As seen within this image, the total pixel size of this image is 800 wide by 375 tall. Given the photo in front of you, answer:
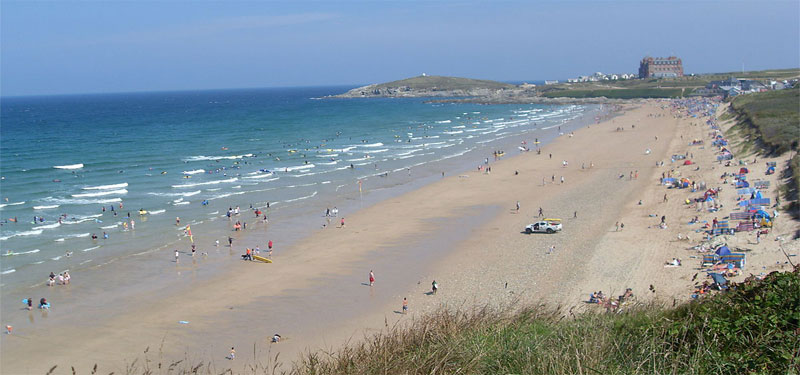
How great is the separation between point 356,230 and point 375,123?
199ft

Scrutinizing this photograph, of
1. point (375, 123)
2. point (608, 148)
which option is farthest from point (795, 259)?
point (375, 123)

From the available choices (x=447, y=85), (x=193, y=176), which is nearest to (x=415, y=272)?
(x=193, y=176)

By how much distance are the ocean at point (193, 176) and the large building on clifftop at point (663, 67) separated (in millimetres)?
87314

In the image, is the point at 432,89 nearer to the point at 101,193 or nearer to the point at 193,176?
the point at 193,176

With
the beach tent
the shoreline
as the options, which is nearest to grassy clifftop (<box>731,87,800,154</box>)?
the beach tent

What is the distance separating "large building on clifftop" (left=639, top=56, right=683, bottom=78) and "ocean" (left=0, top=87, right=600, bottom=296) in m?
87.3

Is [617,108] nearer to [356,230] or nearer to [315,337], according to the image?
[356,230]

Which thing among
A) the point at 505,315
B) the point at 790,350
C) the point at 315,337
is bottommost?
the point at 315,337

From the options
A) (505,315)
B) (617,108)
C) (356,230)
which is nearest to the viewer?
(505,315)

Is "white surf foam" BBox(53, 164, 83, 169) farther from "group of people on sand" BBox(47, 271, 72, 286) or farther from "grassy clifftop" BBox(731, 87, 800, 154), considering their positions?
"grassy clifftop" BBox(731, 87, 800, 154)

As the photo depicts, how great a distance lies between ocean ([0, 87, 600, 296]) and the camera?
2781 centimetres

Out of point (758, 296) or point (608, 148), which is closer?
point (758, 296)

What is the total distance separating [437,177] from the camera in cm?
4250

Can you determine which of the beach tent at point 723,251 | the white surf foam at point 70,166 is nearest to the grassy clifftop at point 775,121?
the beach tent at point 723,251
